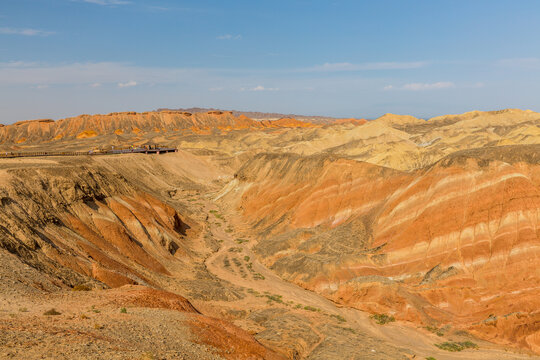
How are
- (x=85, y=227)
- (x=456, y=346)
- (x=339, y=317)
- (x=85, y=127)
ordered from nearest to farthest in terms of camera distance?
(x=456, y=346) < (x=339, y=317) < (x=85, y=227) < (x=85, y=127)

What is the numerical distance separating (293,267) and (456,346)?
15.8 meters

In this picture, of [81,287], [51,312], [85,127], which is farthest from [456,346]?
[85,127]

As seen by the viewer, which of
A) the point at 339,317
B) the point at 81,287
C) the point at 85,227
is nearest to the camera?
the point at 81,287

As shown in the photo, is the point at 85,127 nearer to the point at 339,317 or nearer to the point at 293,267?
the point at 293,267

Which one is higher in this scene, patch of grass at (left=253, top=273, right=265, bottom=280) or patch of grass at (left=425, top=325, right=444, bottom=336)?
patch of grass at (left=253, top=273, right=265, bottom=280)

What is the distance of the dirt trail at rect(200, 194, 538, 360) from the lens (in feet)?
83.0

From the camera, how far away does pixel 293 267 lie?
38.8 metres

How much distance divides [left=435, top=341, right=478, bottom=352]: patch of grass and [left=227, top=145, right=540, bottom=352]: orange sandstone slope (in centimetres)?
190

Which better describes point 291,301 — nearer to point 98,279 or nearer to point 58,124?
point 98,279

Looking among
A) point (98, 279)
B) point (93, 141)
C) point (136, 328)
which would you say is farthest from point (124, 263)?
point (93, 141)

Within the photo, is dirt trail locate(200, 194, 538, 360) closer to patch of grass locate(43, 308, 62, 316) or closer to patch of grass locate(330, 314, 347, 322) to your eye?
patch of grass locate(330, 314, 347, 322)

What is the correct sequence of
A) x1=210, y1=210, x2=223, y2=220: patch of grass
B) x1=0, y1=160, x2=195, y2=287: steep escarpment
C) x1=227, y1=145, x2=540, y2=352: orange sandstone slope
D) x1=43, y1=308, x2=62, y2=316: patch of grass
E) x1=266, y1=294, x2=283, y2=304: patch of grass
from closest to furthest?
x1=43, y1=308, x2=62, y2=316: patch of grass, x1=0, y1=160, x2=195, y2=287: steep escarpment, x1=227, y1=145, x2=540, y2=352: orange sandstone slope, x1=266, y1=294, x2=283, y2=304: patch of grass, x1=210, y1=210, x2=223, y2=220: patch of grass

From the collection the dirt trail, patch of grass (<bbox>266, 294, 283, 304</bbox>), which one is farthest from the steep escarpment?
patch of grass (<bbox>266, 294, 283, 304</bbox>)

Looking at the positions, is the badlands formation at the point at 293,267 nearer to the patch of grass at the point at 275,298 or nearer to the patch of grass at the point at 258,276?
the patch of grass at the point at 275,298
